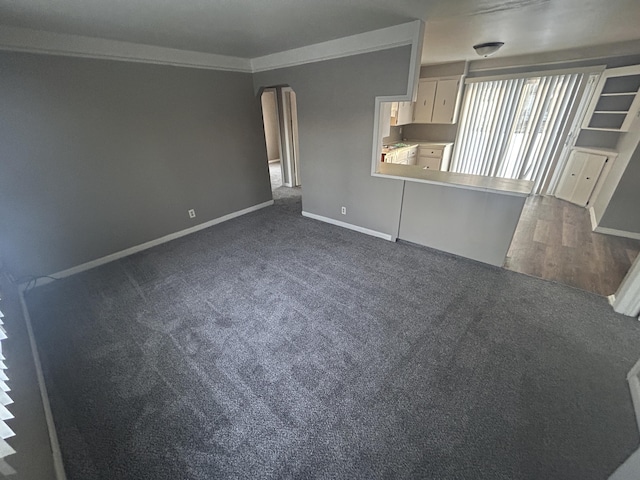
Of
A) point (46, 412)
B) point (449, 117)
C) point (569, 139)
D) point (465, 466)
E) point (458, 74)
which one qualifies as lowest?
point (465, 466)

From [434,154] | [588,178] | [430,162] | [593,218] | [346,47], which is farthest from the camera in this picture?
[430,162]

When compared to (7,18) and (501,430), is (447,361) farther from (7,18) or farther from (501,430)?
(7,18)

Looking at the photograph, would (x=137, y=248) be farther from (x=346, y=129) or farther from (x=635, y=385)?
(x=635, y=385)

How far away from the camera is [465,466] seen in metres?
1.27

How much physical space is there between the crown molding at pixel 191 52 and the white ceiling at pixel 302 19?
0.10 meters

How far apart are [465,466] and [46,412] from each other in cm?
228

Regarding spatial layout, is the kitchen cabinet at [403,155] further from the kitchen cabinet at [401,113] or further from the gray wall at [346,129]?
the gray wall at [346,129]

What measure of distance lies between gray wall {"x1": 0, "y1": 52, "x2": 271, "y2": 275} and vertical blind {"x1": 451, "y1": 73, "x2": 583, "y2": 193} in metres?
4.24

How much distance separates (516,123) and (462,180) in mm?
3078

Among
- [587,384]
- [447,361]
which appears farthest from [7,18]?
[587,384]

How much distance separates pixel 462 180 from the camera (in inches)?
115

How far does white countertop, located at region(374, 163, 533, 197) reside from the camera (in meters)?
2.58

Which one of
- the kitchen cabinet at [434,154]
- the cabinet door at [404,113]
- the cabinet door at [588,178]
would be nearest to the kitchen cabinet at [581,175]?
the cabinet door at [588,178]

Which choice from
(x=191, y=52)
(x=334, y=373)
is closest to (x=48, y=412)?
(x=334, y=373)
